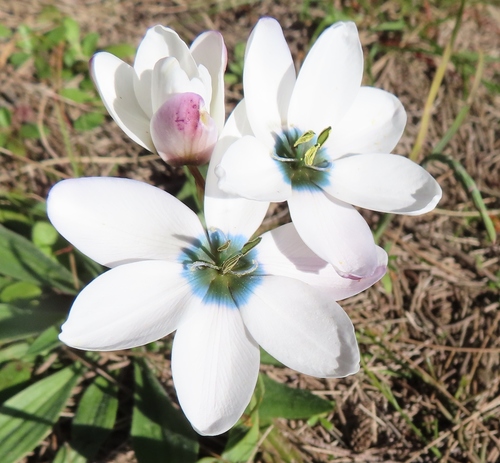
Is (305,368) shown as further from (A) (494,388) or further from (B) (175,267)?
(A) (494,388)

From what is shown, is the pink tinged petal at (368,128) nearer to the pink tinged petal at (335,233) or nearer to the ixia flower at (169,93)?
the pink tinged petal at (335,233)

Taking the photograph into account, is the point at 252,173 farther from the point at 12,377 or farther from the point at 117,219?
the point at 12,377

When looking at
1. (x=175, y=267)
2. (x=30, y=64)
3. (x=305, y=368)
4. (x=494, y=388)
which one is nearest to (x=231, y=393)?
(x=305, y=368)

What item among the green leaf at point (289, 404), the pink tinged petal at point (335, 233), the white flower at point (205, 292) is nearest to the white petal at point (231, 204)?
the white flower at point (205, 292)

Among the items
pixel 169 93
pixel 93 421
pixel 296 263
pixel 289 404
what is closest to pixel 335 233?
pixel 296 263

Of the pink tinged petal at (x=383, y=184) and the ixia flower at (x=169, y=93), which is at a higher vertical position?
the ixia flower at (x=169, y=93)

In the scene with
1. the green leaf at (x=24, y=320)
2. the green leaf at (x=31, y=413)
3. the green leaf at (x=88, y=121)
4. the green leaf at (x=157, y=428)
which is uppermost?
the green leaf at (x=88, y=121)
